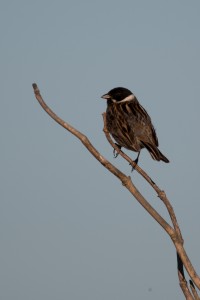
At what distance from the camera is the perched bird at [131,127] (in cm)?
806

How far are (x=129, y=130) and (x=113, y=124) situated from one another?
0.90ft

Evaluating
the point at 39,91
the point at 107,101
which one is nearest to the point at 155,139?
the point at 107,101

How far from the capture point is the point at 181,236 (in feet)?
12.4

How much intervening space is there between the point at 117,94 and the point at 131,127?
98cm

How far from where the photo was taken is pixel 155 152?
303 inches

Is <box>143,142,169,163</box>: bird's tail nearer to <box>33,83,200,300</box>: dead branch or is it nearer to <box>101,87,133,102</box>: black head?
<box>101,87,133,102</box>: black head

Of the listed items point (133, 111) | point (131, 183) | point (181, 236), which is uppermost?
point (133, 111)

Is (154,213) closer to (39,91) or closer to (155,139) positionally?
(39,91)

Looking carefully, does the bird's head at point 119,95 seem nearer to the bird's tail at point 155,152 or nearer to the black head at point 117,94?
the black head at point 117,94

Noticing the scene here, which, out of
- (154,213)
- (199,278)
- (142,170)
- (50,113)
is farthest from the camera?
(142,170)

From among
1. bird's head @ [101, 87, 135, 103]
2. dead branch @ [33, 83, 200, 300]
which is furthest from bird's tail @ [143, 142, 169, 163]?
dead branch @ [33, 83, 200, 300]

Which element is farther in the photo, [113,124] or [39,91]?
[113,124]

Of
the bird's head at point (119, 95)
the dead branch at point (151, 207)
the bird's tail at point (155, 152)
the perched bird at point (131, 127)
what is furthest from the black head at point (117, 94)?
the dead branch at point (151, 207)

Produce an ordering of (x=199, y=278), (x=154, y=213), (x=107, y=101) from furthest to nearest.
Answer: (x=107, y=101) → (x=154, y=213) → (x=199, y=278)
